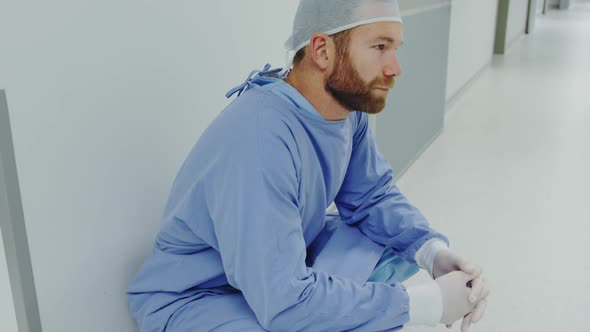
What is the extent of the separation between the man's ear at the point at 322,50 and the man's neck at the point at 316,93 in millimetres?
29

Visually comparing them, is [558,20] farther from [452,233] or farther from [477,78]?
[452,233]

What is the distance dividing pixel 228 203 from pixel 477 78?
462 centimetres

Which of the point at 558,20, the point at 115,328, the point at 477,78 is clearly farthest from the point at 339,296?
the point at 558,20

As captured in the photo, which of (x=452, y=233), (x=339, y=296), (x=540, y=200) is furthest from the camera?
(x=540, y=200)

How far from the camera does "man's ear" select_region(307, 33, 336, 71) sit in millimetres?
1161

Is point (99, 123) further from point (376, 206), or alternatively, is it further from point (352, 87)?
point (376, 206)

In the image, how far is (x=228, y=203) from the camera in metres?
1.05

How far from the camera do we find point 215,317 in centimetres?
115

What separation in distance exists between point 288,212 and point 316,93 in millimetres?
267

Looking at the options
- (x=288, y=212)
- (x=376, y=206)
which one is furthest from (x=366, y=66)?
(x=376, y=206)

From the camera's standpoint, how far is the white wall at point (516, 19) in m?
6.68

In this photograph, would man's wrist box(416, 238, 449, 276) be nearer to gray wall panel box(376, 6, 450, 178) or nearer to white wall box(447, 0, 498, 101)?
gray wall panel box(376, 6, 450, 178)

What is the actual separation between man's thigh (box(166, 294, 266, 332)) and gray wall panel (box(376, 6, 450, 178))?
1.40m

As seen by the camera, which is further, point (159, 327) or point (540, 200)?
point (540, 200)
